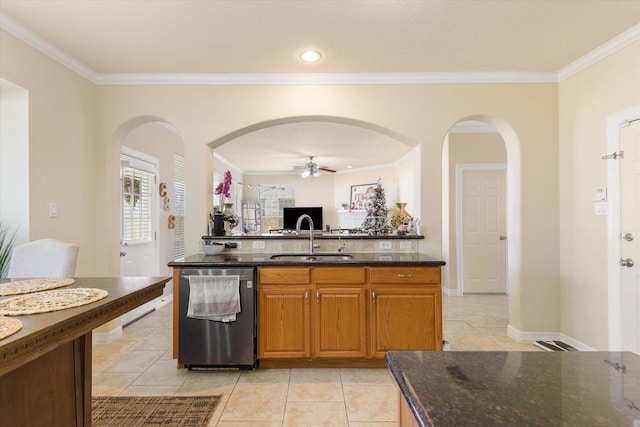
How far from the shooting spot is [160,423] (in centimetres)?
196

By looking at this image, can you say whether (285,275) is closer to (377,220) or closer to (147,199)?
(377,220)

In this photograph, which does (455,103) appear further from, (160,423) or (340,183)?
(340,183)

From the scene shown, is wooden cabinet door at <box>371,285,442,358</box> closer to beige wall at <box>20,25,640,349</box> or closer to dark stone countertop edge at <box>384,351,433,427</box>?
beige wall at <box>20,25,640,349</box>

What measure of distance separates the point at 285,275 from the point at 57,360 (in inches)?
58.3

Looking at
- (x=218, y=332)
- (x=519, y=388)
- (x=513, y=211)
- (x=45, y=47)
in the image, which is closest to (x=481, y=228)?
(x=513, y=211)

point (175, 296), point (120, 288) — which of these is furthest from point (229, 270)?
point (120, 288)

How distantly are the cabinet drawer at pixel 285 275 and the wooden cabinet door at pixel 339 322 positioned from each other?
0.45 feet

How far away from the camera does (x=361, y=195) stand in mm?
8102

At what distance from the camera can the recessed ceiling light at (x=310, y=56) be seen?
8.85ft

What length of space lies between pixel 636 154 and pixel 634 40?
0.87 metres

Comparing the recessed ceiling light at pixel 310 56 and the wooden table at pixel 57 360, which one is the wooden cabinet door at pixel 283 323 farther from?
the recessed ceiling light at pixel 310 56

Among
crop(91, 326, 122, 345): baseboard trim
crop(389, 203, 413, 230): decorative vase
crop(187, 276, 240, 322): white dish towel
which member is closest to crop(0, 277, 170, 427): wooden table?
crop(187, 276, 240, 322): white dish towel

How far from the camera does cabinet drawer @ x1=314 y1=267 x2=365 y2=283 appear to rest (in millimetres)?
2564

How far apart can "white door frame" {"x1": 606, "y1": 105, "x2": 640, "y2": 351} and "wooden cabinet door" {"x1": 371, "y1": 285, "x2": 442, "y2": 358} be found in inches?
56.9
